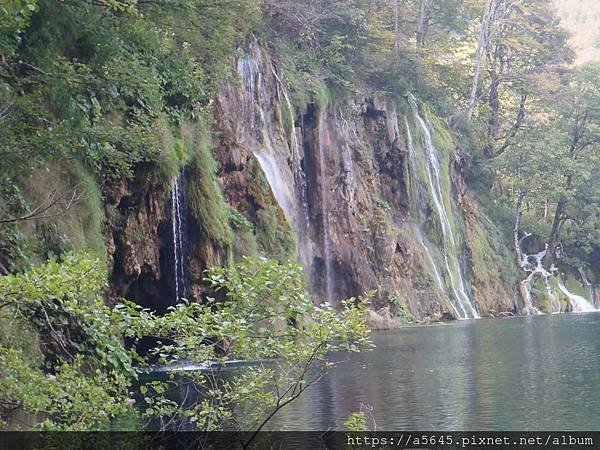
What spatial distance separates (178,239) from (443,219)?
22.4 meters

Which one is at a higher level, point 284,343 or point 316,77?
point 316,77

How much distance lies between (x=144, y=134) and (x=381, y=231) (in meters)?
22.3

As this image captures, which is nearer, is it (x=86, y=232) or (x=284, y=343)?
(x=284, y=343)

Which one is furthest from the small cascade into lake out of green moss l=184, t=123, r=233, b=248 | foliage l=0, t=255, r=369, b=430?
foliage l=0, t=255, r=369, b=430

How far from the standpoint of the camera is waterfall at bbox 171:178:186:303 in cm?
1928

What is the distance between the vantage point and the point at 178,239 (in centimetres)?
1947

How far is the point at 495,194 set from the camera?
4831cm

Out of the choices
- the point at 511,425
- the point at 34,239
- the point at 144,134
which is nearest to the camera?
the point at 511,425

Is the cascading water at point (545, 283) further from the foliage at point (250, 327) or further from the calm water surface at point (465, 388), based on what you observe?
the foliage at point (250, 327)

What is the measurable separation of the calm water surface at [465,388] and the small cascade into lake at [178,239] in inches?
163

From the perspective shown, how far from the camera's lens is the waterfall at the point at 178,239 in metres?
19.3

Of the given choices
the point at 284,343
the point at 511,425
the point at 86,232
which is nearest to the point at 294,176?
the point at 86,232

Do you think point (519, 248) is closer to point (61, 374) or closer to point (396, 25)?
point (396, 25)

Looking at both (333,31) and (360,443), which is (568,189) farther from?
(360,443)
